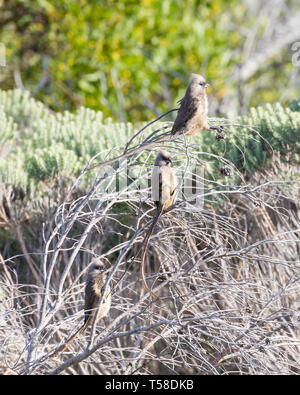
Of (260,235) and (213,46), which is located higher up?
(213,46)

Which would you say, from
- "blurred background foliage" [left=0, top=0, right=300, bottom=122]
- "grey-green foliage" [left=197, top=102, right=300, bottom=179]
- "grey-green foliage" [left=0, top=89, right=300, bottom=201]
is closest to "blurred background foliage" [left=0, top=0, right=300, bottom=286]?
"blurred background foliage" [left=0, top=0, right=300, bottom=122]

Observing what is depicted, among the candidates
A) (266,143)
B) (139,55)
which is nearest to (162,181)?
(266,143)

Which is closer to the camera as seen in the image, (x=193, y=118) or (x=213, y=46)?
(x=193, y=118)

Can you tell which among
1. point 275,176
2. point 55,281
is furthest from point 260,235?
point 55,281

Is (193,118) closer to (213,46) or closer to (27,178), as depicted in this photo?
(27,178)

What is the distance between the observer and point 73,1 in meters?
8.70

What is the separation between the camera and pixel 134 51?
8727 millimetres

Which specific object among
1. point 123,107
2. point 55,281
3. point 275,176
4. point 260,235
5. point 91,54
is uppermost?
point 91,54

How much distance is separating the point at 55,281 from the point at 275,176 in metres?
1.67

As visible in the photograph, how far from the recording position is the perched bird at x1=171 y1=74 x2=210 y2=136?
3002 millimetres

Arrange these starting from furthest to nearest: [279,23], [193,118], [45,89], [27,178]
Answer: [279,23]
[45,89]
[27,178]
[193,118]

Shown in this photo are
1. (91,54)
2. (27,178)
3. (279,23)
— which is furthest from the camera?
(279,23)

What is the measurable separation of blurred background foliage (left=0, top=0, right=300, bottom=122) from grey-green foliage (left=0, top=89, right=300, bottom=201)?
289 cm

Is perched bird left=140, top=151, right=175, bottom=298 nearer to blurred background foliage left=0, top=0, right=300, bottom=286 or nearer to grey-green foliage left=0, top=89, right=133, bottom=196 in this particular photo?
grey-green foliage left=0, top=89, right=133, bottom=196
